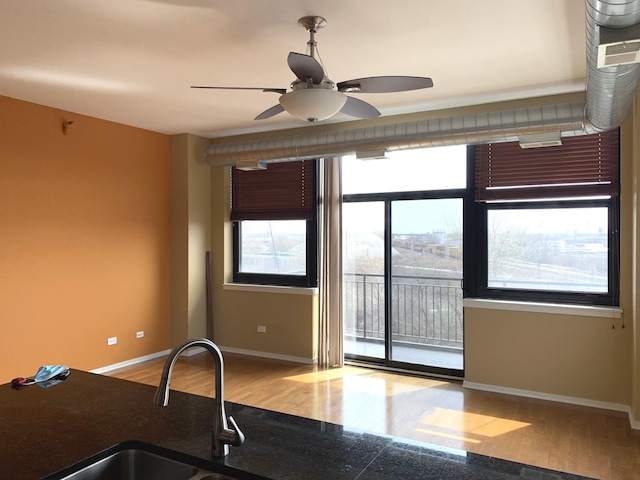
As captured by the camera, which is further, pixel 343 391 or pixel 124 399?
pixel 343 391

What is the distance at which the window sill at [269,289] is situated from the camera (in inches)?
223

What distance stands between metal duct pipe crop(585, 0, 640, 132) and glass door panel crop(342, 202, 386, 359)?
8.07 feet

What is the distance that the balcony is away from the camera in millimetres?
5047

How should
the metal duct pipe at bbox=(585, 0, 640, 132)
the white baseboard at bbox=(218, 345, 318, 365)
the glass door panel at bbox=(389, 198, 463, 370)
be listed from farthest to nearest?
the white baseboard at bbox=(218, 345, 318, 365) < the glass door panel at bbox=(389, 198, 463, 370) < the metal duct pipe at bbox=(585, 0, 640, 132)

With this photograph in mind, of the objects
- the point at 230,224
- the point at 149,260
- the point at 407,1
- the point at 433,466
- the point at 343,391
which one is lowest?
the point at 343,391

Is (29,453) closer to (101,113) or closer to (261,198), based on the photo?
(101,113)

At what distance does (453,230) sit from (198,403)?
12.2 ft

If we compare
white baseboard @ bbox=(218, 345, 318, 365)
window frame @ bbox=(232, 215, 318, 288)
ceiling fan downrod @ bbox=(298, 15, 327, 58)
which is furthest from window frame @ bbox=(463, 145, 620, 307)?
ceiling fan downrod @ bbox=(298, 15, 327, 58)

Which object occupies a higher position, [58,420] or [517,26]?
[517,26]

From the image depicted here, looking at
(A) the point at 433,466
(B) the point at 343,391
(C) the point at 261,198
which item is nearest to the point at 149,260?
(C) the point at 261,198

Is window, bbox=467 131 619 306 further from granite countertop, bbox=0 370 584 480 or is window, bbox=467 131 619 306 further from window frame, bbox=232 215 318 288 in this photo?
granite countertop, bbox=0 370 584 480

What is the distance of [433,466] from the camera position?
1340mm

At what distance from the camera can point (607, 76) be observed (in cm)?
264

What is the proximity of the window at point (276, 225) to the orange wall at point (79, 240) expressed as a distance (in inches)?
38.4
